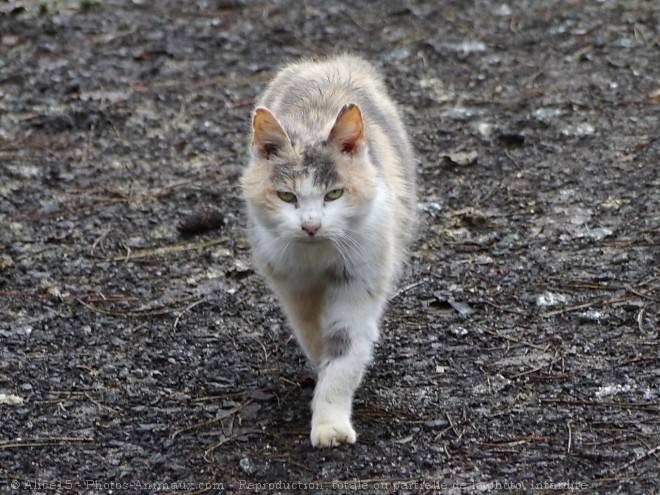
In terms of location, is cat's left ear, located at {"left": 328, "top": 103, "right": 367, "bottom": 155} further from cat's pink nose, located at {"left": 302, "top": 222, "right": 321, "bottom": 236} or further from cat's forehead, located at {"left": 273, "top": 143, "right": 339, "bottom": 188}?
cat's pink nose, located at {"left": 302, "top": 222, "right": 321, "bottom": 236}

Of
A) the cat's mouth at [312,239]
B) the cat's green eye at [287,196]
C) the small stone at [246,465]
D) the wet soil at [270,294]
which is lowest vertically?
the wet soil at [270,294]

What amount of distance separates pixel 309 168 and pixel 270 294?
5.47 ft

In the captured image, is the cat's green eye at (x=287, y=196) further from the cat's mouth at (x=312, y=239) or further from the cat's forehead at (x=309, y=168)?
the cat's mouth at (x=312, y=239)

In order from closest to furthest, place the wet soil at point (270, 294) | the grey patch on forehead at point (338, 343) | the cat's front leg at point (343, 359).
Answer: the wet soil at point (270, 294) < the cat's front leg at point (343, 359) < the grey patch on forehead at point (338, 343)

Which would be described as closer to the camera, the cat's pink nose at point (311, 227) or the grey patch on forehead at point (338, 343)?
the cat's pink nose at point (311, 227)

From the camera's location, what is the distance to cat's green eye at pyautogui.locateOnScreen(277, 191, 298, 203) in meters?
4.66

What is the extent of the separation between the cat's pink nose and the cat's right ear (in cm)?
40

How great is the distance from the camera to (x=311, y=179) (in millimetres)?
4625

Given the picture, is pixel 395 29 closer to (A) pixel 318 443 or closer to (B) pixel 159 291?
(B) pixel 159 291

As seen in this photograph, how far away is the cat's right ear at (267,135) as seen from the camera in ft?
15.5

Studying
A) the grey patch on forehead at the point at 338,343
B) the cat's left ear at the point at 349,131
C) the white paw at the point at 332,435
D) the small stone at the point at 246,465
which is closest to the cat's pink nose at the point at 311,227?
the cat's left ear at the point at 349,131

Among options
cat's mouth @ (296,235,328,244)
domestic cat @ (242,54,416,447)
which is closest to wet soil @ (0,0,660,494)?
domestic cat @ (242,54,416,447)

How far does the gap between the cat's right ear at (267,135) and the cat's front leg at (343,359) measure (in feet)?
2.38

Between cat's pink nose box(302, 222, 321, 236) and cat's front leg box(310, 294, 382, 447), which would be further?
cat's front leg box(310, 294, 382, 447)
